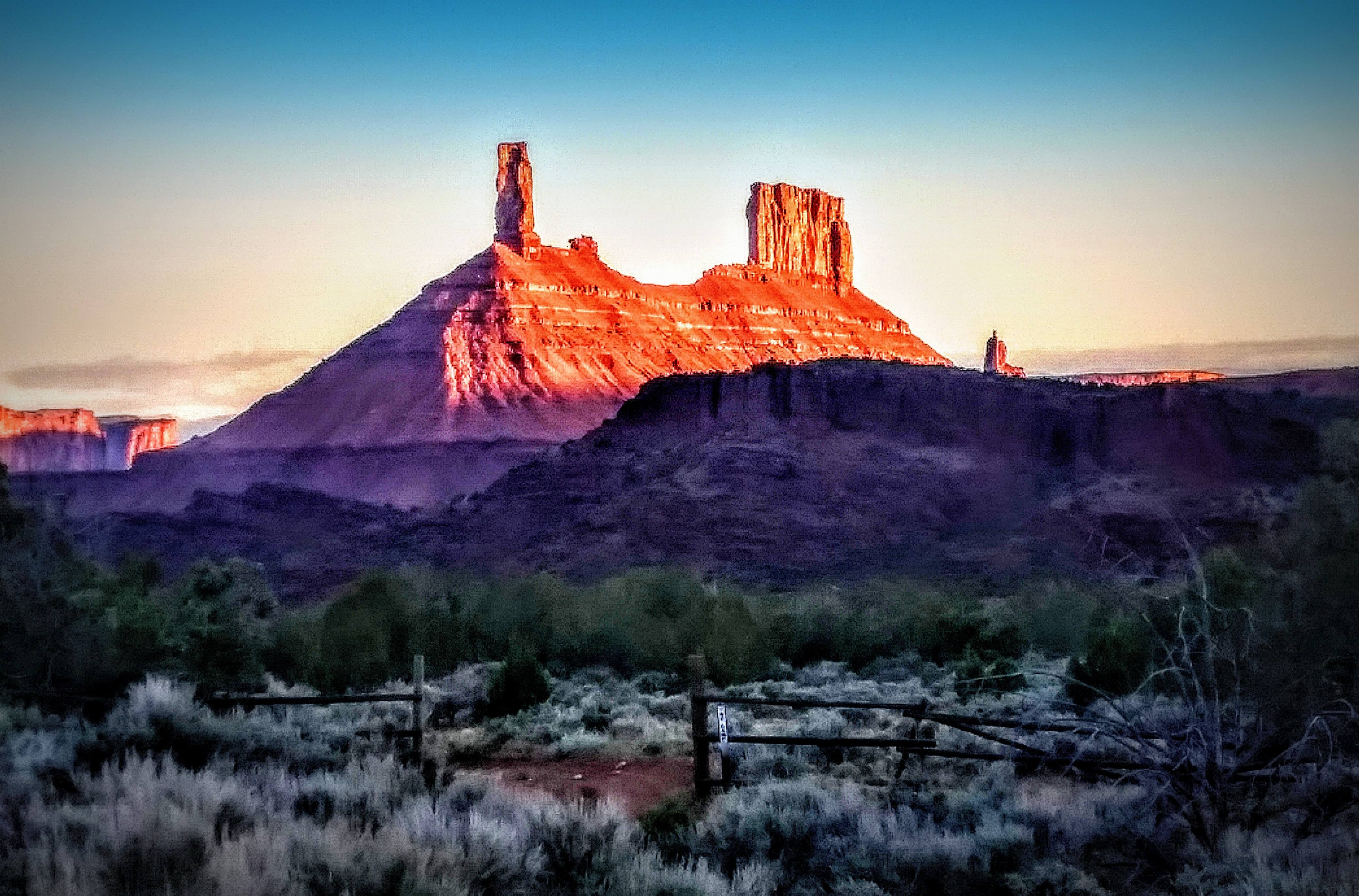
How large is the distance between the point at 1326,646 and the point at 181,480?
A: 99.6 m

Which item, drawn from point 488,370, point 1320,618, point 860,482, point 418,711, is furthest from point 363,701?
point 488,370

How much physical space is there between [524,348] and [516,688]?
88.6 metres

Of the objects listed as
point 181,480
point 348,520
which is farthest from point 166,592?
point 181,480

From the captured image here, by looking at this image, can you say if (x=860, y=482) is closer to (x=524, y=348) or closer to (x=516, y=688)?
(x=516, y=688)

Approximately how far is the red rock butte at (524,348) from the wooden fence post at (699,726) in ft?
268

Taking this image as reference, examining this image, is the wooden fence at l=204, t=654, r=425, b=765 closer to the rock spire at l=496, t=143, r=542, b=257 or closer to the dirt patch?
the dirt patch

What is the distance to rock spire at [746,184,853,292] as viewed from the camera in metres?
144

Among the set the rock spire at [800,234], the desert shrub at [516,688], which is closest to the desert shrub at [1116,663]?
the desert shrub at [516,688]

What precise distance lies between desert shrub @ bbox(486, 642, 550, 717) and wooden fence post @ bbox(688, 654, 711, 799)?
333 inches

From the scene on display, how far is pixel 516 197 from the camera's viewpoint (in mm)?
121062

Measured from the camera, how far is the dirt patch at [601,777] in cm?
1336

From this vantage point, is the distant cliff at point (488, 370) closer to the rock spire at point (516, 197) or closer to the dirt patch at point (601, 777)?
the rock spire at point (516, 197)

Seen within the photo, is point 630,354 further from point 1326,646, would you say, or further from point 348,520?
point 1326,646

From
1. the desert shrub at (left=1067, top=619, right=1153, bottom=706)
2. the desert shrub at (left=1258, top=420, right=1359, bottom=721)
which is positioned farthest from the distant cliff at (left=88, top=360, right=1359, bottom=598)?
the desert shrub at (left=1258, top=420, right=1359, bottom=721)
